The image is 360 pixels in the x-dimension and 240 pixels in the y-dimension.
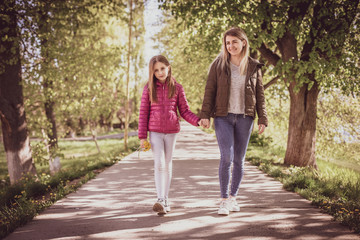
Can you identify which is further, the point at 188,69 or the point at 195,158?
the point at 188,69

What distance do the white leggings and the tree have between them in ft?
12.2

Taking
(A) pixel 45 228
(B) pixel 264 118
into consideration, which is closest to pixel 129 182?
(A) pixel 45 228

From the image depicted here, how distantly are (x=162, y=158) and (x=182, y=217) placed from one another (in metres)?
0.77

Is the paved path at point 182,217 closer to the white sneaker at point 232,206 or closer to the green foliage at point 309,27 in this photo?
the white sneaker at point 232,206

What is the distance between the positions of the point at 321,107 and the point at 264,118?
9203 millimetres


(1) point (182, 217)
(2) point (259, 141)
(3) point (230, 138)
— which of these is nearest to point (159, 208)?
(1) point (182, 217)

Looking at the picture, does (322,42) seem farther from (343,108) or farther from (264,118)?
(343,108)

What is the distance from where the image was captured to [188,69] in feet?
58.2

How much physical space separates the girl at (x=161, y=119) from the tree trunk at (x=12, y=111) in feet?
18.0

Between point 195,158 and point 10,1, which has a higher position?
point 10,1

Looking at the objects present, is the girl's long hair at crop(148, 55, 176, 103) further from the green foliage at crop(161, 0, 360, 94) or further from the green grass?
the green foliage at crop(161, 0, 360, 94)

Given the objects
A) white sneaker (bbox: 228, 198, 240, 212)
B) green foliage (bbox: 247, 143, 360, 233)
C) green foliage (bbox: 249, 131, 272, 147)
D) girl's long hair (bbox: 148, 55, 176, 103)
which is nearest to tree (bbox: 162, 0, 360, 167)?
green foliage (bbox: 247, 143, 360, 233)

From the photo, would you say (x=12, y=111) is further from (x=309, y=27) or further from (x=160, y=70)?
(x=309, y=27)

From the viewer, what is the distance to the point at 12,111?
7.87 m
